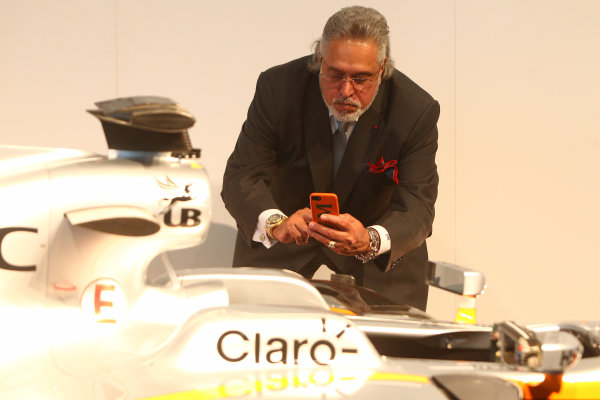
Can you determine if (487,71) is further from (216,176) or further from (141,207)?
(141,207)

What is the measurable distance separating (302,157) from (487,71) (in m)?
1.20

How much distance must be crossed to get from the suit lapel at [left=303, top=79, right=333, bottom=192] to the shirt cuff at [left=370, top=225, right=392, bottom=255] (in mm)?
309

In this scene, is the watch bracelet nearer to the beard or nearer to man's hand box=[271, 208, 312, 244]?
man's hand box=[271, 208, 312, 244]

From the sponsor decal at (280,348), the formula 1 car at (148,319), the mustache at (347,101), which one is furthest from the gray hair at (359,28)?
the sponsor decal at (280,348)

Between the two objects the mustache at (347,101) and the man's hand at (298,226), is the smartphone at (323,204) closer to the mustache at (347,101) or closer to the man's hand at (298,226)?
the man's hand at (298,226)

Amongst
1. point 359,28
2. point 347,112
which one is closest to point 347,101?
point 347,112

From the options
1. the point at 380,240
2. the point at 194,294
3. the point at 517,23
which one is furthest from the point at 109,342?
the point at 517,23

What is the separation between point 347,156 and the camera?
2076 mm

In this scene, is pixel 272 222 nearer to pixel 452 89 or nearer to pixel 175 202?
pixel 175 202

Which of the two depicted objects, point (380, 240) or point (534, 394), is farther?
point (380, 240)

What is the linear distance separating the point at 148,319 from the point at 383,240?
3.11 feet

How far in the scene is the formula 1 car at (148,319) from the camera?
94 centimetres

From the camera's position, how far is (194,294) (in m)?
1.04

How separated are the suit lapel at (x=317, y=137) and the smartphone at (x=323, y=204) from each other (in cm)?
44
